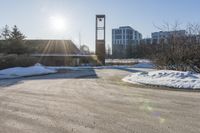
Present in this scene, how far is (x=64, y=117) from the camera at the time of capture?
29.6 feet

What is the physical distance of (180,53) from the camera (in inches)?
998

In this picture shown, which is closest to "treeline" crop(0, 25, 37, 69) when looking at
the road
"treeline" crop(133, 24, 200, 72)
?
"treeline" crop(133, 24, 200, 72)

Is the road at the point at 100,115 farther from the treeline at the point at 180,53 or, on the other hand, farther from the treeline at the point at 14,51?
the treeline at the point at 14,51

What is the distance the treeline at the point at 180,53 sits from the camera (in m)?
24.2

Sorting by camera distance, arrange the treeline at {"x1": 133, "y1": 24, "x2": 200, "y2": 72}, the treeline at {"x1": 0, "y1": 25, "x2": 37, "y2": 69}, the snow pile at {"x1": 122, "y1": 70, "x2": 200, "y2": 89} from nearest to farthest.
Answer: the snow pile at {"x1": 122, "y1": 70, "x2": 200, "y2": 89} < the treeline at {"x1": 133, "y1": 24, "x2": 200, "y2": 72} < the treeline at {"x1": 0, "y1": 25, "x2": 37, "y2": 69}

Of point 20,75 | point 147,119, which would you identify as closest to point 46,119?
point 147,119

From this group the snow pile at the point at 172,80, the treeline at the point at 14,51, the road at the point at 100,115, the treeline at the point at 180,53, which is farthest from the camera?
the treeline at the point at 14,51

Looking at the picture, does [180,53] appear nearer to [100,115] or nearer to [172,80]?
[172,80]

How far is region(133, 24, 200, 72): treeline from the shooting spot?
79.5 feet

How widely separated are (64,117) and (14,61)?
30.6m

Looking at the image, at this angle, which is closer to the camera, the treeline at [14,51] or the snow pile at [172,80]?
the snow pile at [172,80]

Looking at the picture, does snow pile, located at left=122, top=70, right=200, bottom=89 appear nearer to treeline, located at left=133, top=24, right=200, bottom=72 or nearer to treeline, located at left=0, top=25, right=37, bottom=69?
treeline, located at left=133, top=24, right=200, bottom=72

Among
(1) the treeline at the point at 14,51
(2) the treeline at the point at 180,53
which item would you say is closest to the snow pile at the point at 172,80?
(2) the treeline at the point at 180,53

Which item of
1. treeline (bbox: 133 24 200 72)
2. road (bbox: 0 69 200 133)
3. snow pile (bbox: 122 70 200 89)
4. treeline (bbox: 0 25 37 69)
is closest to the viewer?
road (bbox: 0 69 200 133)
